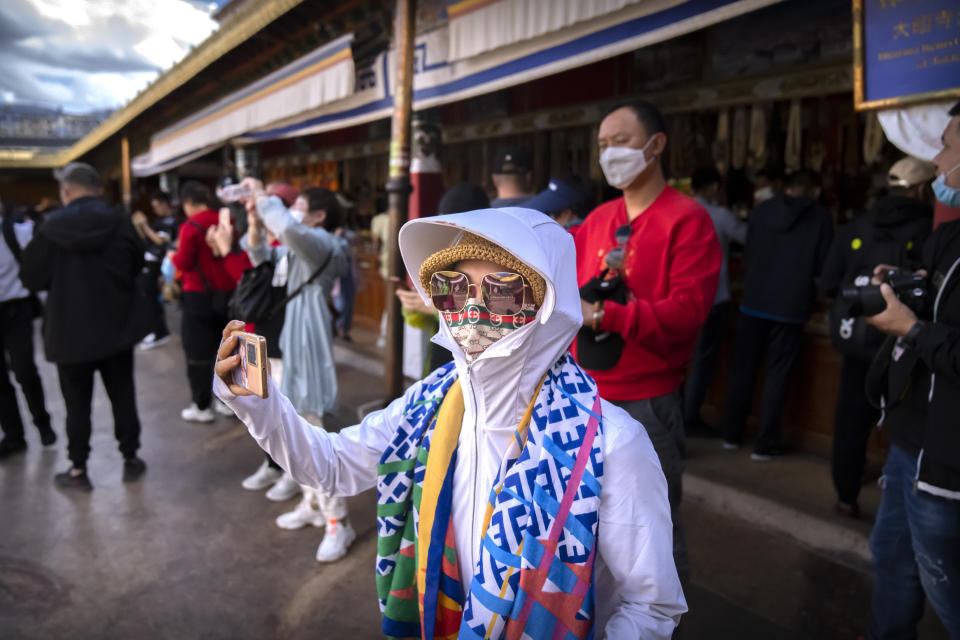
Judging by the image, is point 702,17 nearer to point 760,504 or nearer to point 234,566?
point 760,504

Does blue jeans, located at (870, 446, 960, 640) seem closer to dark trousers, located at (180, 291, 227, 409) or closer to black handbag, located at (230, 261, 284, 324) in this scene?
black handbag, located at (230, 261, 284, 324)

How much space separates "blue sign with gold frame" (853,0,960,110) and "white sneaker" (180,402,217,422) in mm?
4940

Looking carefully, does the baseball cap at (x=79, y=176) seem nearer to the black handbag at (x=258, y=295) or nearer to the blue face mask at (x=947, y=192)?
the black handbag at (x=258, y=295)

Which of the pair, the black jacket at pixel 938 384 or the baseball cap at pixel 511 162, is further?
the baseball cap at pixel 511 162

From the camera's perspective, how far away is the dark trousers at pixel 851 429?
309cm

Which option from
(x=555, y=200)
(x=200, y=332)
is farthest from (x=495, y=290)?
(x=200, y=332)

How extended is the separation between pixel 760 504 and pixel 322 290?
2694 millimetres

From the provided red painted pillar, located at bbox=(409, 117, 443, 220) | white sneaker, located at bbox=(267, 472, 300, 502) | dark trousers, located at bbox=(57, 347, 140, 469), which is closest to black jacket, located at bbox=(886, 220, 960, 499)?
white sneaker, located at bbox=(267, 472, 300, 502)

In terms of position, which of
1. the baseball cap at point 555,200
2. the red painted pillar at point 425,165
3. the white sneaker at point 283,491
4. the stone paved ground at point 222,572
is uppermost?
the red painted pillar at point 425,165

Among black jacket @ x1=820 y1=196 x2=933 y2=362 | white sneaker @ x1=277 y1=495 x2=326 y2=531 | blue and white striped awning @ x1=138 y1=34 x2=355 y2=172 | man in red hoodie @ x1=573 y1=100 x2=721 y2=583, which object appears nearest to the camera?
man in red hoodie @ x1=573 y1=100 x2=721 y2=583

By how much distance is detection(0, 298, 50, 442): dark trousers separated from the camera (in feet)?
14.3

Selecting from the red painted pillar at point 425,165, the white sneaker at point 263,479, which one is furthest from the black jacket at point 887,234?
the white sneaker at point 263,479

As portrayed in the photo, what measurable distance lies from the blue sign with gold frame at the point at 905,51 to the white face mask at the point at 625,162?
3.52 ft

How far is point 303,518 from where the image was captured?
342 cm
